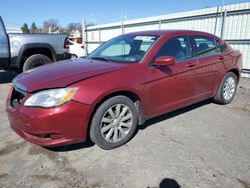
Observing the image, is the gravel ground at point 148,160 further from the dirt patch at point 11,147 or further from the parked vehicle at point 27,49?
the parked vehicle at point 27,49

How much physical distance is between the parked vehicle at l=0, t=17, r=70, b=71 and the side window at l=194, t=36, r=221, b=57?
15.5 feet

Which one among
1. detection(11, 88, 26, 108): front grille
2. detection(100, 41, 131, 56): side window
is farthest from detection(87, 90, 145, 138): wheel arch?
detection(11, 88, 26, 108): front grille

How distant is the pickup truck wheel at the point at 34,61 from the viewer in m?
7.05

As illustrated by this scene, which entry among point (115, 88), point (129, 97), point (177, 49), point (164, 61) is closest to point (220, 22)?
point (177, 49)

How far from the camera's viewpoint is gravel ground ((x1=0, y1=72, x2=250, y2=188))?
265 cm

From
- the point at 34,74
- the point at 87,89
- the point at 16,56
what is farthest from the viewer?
the point at 16,56

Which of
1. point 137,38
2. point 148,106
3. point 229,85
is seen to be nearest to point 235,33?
point 229,85

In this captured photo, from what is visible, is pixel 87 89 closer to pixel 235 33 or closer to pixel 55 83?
pixel 55 83

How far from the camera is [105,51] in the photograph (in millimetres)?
4355

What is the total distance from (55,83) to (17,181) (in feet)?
3.87

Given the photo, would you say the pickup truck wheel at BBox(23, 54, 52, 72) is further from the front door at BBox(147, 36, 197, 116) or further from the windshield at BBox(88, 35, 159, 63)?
the front door at BBox(147, 36, 197, 116)

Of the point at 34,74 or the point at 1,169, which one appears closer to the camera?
the point at 1,169

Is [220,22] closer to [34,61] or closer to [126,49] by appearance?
[126,49]

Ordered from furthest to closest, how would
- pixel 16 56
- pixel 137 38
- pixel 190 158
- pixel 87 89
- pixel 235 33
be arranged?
pixel 235 33 → pixel 16 56 → pixel 137 38 → pixel 190 158 → pixel 87 89
